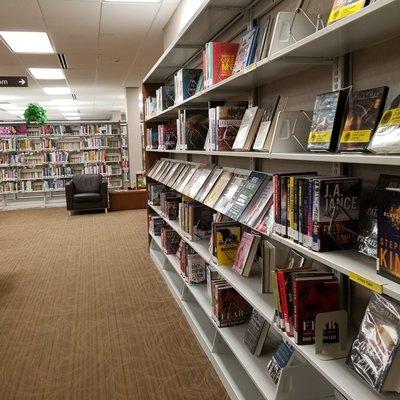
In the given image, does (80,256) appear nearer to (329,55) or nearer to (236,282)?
(236,282)

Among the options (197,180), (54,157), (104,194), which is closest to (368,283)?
(197,180)

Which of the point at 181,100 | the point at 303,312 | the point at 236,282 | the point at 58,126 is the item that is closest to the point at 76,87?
the point at 58,126

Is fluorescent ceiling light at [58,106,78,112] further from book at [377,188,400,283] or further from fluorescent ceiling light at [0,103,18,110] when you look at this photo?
book at [377,188,400,283]

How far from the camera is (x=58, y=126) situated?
10945 millimetres

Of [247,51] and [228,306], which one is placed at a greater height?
[247,51]

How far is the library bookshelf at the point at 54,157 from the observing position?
34.3 ft

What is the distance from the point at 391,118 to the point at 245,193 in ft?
3.51

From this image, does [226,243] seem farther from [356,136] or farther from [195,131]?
[356,136]

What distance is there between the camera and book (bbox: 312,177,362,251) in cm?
138

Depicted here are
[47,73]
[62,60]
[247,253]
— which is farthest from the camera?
→ [47,73]

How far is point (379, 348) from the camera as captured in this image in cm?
121

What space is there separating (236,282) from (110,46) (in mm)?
5189

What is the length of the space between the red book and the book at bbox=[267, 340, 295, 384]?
1.49 metres

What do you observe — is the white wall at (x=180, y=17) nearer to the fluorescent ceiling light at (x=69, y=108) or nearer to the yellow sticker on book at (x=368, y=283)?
the yellow sticker on book at (x=368, y=283)
